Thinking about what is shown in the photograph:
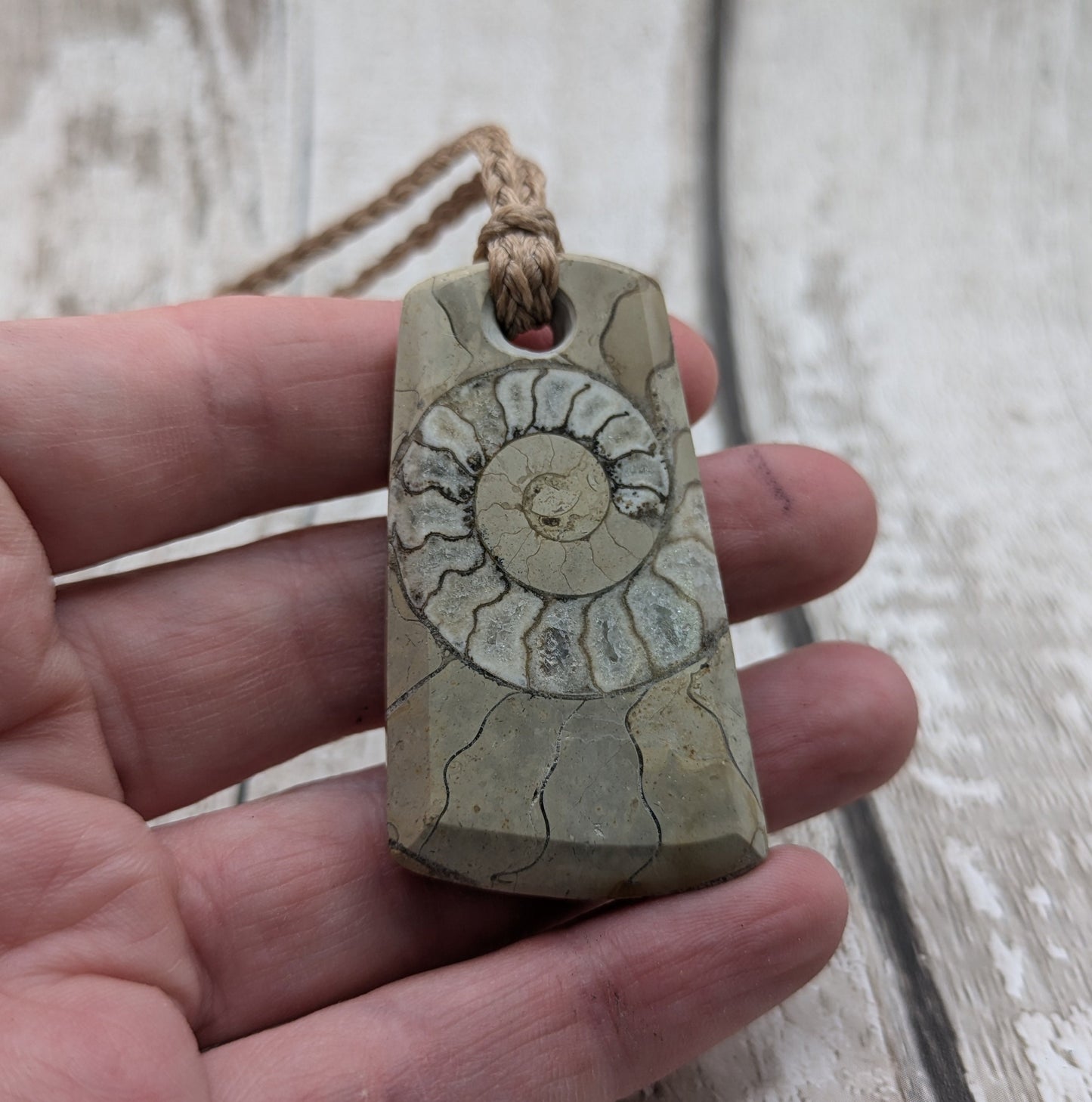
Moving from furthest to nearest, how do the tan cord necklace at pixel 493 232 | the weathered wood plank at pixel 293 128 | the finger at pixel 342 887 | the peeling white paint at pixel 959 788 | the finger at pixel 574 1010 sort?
the weathered wood plank at pixel 293 128, the peeling white paint at pixel 959 788, the tan cord necklace at pixel 493 232, the finger at pixel 342 887, the finger at pixel 574 1010

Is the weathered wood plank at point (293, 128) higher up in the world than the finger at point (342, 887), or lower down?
higher up

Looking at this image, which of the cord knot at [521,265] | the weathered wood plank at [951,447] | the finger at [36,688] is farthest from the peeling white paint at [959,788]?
the finger at [36,688]

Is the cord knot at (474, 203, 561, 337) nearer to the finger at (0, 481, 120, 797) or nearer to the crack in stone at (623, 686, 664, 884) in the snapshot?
the crack in stone at (623, 686, 664, 884)

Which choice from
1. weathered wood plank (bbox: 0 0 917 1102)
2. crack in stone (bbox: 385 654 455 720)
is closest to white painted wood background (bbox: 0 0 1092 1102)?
weathered wood plank (bbox: 0 0 917 1102)

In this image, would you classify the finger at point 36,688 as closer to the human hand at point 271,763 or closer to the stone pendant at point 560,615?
the human hand at point 271,763

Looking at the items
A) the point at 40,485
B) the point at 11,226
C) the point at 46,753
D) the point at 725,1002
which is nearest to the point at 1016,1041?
the point at 725,1002

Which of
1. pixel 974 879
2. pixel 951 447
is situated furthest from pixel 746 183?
pixel 974 879
